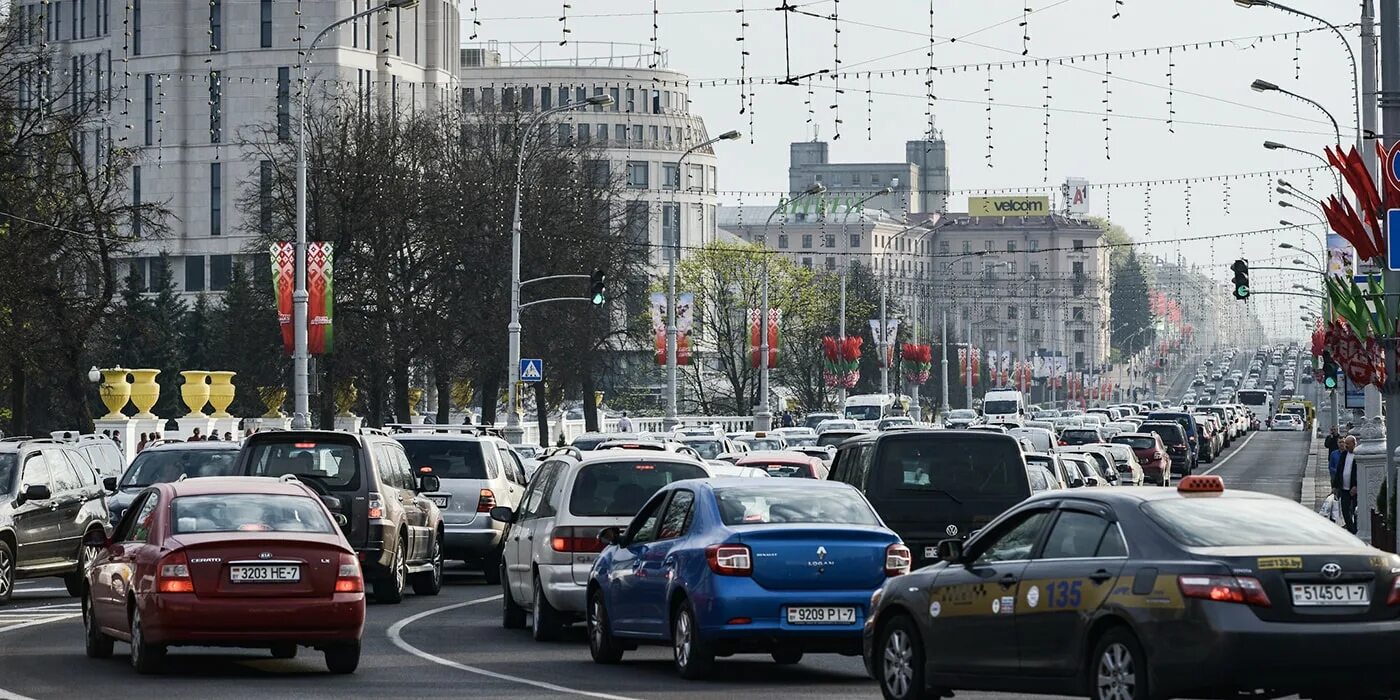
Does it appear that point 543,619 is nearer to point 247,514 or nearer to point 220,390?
point 247,514

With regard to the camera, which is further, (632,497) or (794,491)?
(632,497)

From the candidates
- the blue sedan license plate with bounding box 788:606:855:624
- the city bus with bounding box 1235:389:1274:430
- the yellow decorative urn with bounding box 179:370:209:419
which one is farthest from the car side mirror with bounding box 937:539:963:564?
the city bus with bounding box 1235:389:1274:430

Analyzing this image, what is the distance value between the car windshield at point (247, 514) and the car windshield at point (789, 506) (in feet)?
9.54

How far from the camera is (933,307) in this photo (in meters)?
196

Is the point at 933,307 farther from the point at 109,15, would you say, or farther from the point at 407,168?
the point at 407,168

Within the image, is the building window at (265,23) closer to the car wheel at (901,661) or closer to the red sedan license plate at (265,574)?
the red sedan license plate at (265,574)

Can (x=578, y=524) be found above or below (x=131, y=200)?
below

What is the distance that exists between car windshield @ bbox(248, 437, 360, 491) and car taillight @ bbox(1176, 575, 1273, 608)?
43.6 feet

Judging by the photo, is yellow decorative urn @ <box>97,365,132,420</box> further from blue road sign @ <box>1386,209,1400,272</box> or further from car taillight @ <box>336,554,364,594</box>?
car taillight @ <box>336,554,364,594</box>

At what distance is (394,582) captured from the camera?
80.6 feet

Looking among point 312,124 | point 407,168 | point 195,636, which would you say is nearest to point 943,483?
point 195,636

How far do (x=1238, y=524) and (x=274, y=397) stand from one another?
5850 cm

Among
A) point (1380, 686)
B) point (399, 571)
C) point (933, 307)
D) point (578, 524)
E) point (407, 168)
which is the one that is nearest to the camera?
point (1380, 686)

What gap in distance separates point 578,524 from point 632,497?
1.94ft
